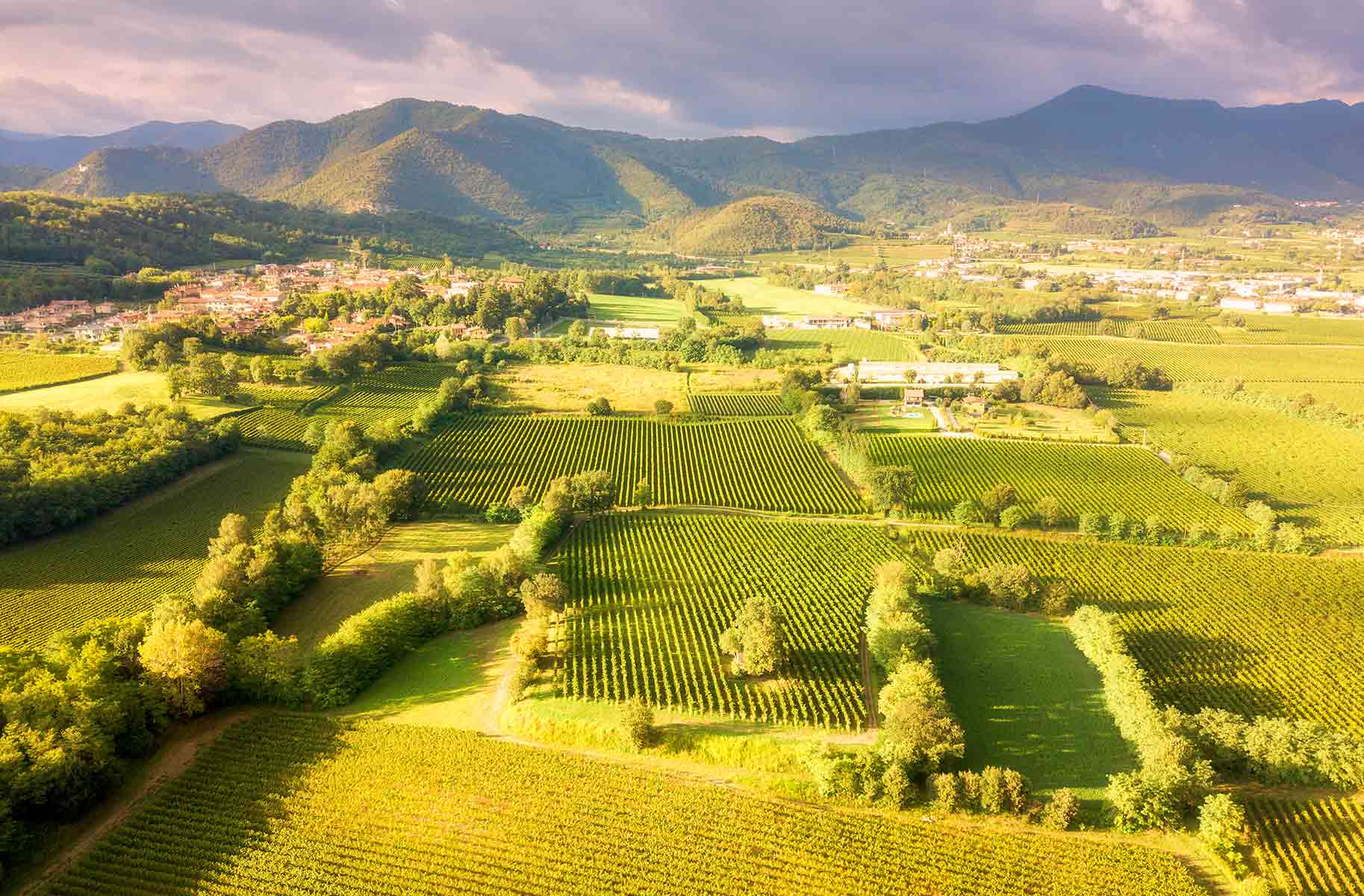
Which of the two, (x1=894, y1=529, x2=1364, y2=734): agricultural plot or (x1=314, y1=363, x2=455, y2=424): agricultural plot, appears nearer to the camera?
(x1=894, y1=529, x2=1364, y2=734): agricultural plot

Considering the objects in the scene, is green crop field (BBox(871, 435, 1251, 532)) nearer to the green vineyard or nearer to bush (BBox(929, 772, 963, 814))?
the green vineyard

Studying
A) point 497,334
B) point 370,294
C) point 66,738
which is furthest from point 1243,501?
point 370,294

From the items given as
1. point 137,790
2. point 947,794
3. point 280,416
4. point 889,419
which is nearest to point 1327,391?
point 889,419

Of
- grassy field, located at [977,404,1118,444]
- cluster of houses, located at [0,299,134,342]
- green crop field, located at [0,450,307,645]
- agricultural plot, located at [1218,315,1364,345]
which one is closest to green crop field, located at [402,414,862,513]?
green crop field, located at [0,450,307,645]

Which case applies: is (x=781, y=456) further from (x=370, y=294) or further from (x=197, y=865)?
(x=370, y=294)

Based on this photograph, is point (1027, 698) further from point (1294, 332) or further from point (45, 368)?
point (1294, 332)

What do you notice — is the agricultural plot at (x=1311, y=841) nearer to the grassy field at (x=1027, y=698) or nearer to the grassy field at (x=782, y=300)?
the grassy field at (x=1027, y=698)
